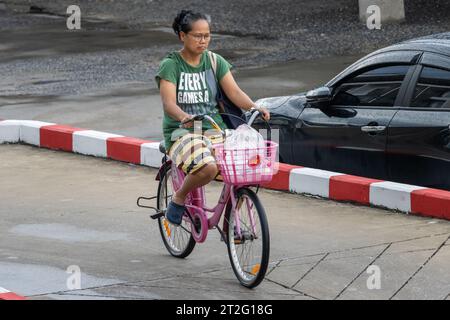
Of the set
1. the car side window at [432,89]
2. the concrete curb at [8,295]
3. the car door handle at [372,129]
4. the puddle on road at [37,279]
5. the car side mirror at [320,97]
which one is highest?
the car side window at [432,89]

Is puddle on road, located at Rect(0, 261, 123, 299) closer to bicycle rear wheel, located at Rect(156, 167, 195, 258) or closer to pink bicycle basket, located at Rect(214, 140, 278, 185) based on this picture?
bicycle rear wheel, located at Rect(156, 167, 195, 258)

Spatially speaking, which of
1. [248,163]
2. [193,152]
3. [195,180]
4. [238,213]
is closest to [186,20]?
[193,152]

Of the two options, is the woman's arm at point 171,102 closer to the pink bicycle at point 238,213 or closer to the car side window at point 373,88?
the pink bicycle at point 238,213

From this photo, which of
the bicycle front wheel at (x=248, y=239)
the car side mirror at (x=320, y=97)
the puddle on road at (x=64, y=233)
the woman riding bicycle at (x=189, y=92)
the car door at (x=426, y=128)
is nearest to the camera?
the bicycle front wheel at (x=248, y=239)

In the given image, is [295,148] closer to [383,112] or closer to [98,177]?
[383,112]

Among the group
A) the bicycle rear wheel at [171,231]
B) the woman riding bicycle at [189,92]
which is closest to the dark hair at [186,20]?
the woman riding bicycle at [189,92]

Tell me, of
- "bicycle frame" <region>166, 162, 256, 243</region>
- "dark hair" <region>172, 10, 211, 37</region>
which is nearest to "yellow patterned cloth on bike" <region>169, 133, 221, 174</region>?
"bicycle frame" <region>166, 162, 256, 243</region>

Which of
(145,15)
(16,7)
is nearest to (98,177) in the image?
(145,15)

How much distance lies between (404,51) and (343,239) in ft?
5.60

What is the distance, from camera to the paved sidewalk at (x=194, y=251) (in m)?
7.34

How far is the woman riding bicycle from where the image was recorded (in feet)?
24.6

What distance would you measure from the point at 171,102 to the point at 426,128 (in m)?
2.26

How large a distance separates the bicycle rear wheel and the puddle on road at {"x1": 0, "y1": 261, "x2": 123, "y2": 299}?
27.7 inches
